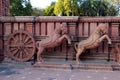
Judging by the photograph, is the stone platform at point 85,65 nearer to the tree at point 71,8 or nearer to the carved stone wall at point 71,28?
the carved stone wall at point 71,28

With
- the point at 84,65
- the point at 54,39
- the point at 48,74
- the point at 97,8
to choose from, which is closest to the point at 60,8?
the point at 97,8

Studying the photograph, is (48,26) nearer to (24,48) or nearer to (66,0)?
(24,48)

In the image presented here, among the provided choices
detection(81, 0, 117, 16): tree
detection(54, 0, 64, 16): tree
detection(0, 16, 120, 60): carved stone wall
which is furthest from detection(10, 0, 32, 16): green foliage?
detection(0, 16, 120, 60): carved stone wall

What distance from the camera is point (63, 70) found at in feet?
21.3

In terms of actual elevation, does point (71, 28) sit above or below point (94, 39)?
above

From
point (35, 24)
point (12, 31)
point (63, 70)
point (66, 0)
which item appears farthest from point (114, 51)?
point (66, 0)

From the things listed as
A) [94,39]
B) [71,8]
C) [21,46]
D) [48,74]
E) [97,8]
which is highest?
[97,8]

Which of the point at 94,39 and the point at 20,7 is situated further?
the point at 20,7

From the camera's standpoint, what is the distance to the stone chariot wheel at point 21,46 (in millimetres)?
7223

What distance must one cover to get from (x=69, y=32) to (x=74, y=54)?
603 millimetres

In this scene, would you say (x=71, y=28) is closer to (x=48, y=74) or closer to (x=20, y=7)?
(x=48, y=74)

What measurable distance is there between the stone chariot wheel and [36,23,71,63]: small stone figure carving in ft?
0.99

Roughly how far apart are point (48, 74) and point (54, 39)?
1.17 meters

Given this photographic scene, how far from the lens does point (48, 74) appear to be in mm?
5996
